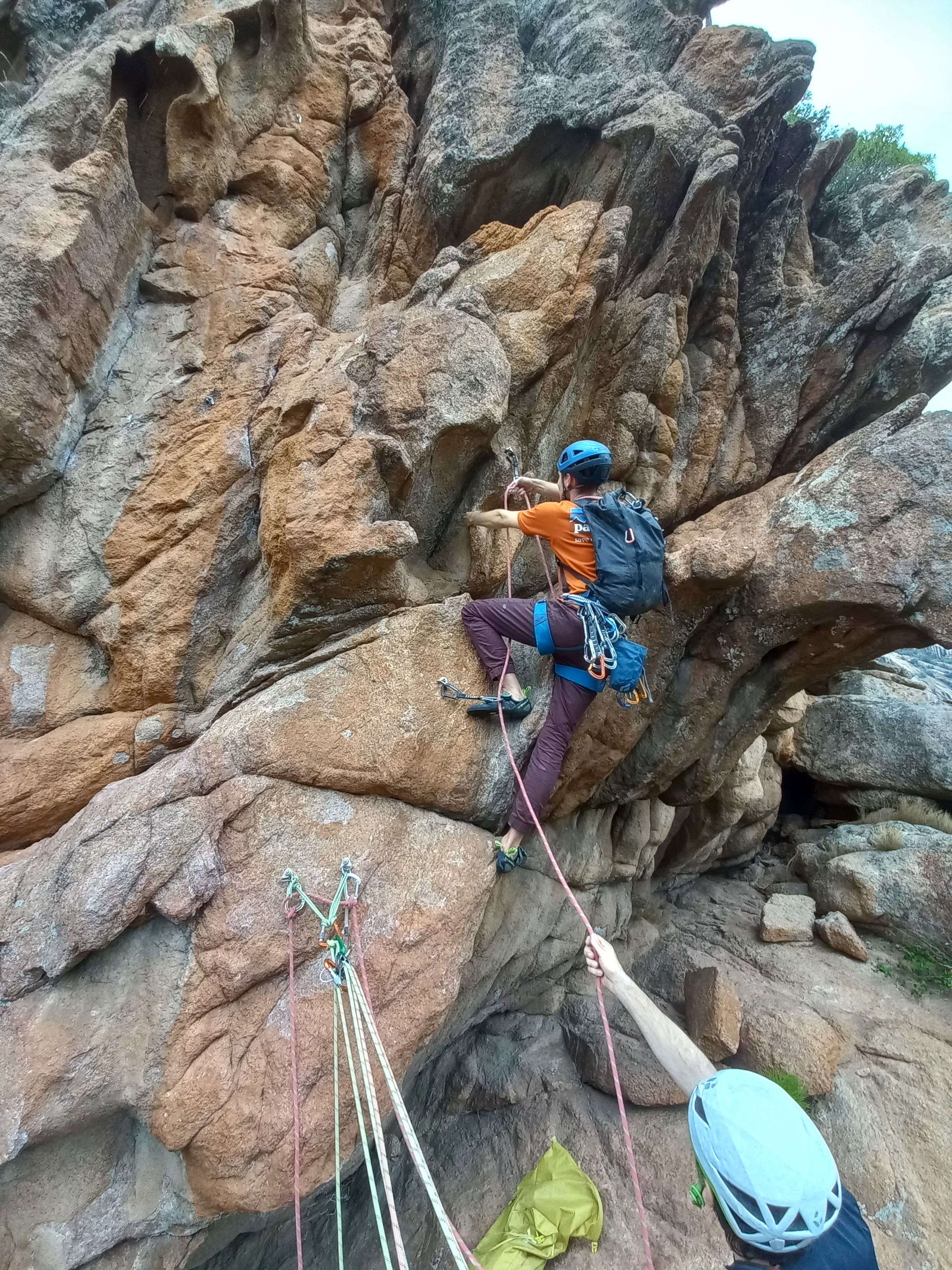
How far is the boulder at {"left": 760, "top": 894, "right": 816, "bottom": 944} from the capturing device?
7641 mm

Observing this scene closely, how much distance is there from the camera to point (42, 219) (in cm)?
474

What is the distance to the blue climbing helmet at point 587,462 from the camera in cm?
461

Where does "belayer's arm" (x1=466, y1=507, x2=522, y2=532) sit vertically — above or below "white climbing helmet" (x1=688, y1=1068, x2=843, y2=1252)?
above

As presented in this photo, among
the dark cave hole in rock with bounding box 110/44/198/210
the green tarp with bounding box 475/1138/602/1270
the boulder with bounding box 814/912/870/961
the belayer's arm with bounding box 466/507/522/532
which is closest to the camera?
the belayer's arm with bounding box 466/507/522/532

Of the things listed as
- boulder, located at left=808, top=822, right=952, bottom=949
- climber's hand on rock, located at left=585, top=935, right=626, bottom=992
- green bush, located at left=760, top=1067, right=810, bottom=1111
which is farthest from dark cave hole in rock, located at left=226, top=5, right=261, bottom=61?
boulder, located at left=808, top=822, right=952, bottom=949

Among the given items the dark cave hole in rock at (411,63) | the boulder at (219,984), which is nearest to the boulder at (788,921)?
the boulder at (219,984)

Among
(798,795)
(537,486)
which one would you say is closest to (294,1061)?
(537,486)

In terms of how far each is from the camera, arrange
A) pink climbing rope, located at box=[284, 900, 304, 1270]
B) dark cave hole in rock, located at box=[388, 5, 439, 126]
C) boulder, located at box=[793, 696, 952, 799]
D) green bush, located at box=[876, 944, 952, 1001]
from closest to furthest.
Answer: pink climbing rope, located at box=[284, 900, 304, 1270] < green bush, located at box=[876, 944, 952, 1001] < dark cave hole in rock, located at box=[388, 5, 439, 126] < boulder, located at box=[793, 696, 952, 799]

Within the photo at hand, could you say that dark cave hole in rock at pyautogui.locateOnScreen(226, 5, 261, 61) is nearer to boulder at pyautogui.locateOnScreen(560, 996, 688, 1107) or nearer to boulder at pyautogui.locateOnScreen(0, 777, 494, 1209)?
boulder at pyautogui.locateOnScreen(0, 777, 494, 1209)

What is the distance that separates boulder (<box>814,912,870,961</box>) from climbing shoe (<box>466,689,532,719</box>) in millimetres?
5483

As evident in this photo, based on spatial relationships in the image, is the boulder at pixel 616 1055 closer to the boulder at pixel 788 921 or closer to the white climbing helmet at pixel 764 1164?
the boulder at pixel 788 921

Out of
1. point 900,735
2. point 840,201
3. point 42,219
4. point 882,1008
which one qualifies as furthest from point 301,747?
point 840,201

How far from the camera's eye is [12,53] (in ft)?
24.7

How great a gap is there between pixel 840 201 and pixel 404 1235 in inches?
569
